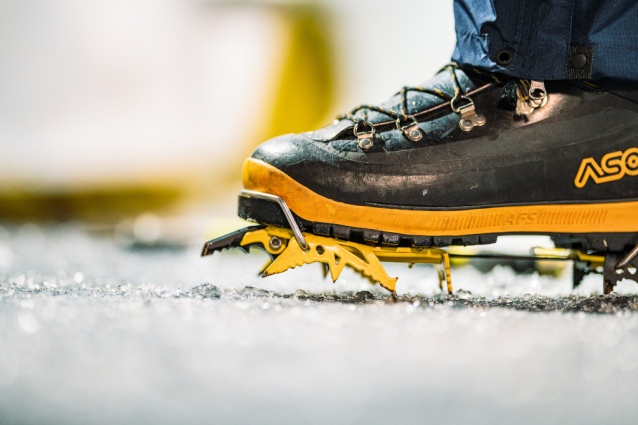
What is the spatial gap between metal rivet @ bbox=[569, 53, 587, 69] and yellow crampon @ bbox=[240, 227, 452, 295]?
31 cm

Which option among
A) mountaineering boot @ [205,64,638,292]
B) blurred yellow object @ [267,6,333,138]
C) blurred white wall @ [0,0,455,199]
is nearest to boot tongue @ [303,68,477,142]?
mountaineering boot @ [205,64,638,292]

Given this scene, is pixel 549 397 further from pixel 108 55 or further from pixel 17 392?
pixel 108 55

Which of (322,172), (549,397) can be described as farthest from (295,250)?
(549,397)

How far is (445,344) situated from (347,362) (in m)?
0.09

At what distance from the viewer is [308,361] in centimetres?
39

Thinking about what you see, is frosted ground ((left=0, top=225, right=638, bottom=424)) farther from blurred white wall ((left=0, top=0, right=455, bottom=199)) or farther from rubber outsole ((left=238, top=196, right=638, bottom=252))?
blurred white wall ((left=0, top=0, right=455, bottom=199))

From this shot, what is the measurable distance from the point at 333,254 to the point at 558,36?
0.42 meters

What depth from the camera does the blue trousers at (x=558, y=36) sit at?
65 cm

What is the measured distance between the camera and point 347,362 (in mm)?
388

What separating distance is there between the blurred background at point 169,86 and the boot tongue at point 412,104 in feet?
6.56

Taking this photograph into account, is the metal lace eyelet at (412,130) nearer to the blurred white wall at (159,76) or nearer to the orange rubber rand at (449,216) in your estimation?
the orange rubber rand at (449,216)

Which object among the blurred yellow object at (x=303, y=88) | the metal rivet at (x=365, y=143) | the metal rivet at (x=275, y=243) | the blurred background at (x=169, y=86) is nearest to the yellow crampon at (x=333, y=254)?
the metal rivet at (x=275, y=243)

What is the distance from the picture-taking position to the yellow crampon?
2.10 feet

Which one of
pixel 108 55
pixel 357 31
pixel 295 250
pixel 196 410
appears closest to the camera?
pixel 196 410
